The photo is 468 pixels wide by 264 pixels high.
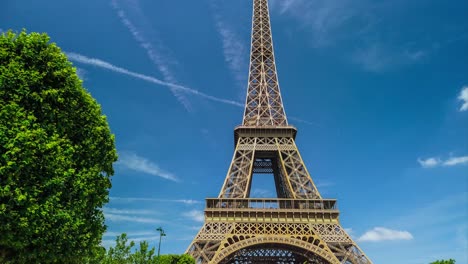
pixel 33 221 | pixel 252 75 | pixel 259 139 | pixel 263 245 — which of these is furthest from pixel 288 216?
pixel 33 221

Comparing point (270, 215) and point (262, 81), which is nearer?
point (270, 215)

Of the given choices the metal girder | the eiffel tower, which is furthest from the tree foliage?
the metal girder

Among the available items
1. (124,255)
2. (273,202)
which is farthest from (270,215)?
(124,255)

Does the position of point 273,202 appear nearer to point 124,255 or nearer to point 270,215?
point 270,215

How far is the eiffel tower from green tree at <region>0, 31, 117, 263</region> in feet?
62.5

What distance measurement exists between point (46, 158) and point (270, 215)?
86.7 feet

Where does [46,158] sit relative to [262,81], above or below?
below

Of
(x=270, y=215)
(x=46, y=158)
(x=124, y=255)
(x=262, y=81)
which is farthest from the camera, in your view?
(x=262, y=81)

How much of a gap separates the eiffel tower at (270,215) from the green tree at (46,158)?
19045 mm

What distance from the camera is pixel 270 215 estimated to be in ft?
108

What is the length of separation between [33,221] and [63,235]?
130 centimetres

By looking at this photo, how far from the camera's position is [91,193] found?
12438 millimetres

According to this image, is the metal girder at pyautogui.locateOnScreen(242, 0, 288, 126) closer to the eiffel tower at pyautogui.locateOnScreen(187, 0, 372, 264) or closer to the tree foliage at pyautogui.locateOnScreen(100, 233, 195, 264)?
the eiffel tower at pyautogui.locateOnScreen(187, 0, 372, 264)

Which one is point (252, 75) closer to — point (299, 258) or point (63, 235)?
point (299, 258)
